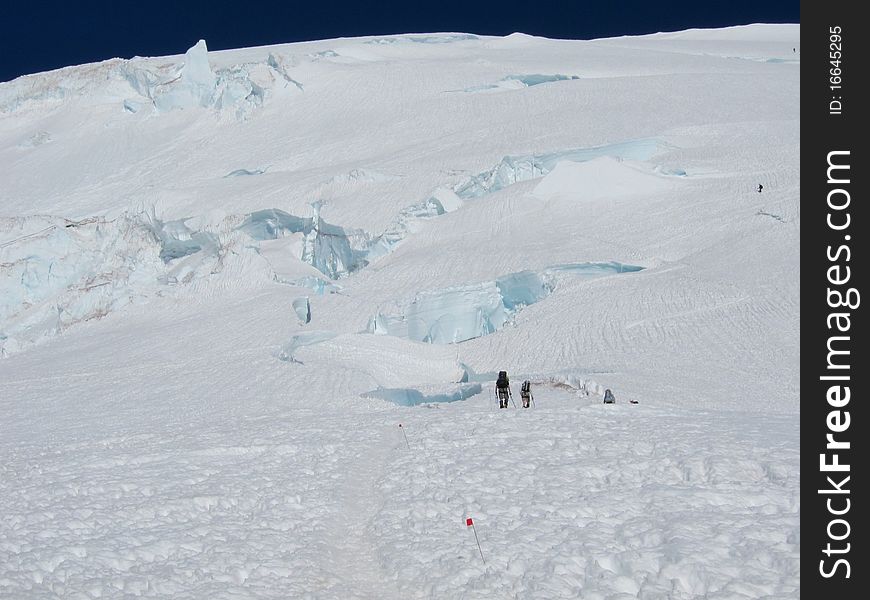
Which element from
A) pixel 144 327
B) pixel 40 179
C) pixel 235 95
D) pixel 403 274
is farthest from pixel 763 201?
pixel 40 179

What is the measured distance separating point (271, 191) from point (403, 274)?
1042 centimetres

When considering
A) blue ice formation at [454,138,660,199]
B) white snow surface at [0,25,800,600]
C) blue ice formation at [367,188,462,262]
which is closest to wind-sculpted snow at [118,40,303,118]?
white snow surface at [0,25,800,600]

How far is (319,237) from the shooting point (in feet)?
96.7

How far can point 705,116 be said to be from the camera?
3500 centimetres

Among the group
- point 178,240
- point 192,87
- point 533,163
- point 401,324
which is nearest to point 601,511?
point 401,324

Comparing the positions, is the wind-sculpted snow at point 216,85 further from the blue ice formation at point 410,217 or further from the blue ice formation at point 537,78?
the blue ice formation at point 410,217

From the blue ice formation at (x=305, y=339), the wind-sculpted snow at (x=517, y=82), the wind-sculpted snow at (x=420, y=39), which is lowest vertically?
the blue ice formation at (x=305, y=339)

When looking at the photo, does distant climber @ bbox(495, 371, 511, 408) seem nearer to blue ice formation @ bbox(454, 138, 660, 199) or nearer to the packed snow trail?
the packed snow trail

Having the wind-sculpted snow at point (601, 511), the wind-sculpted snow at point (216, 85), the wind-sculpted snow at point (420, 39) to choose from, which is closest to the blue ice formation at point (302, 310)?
the wind-sculpted snow at point (601, 511)

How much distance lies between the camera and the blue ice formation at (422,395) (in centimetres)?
1555

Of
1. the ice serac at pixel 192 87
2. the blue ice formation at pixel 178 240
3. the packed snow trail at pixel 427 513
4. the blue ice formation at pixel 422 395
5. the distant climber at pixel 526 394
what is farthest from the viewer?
the ice serac at pixel 192 87

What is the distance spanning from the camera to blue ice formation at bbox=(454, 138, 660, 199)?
30.8m

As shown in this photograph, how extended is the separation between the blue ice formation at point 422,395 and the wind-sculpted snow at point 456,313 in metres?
6.00
